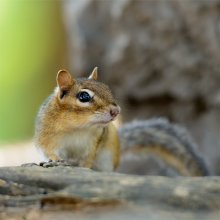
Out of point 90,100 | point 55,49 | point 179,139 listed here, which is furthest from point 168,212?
point 55,49

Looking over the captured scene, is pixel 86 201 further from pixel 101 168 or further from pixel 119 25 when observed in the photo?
pixel 119 25

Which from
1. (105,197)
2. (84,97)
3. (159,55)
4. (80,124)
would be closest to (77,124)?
(80,124)

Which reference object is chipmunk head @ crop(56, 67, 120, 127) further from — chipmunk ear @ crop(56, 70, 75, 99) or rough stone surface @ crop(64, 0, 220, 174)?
rough stone surface @ crop(64, 0, 220, 174)

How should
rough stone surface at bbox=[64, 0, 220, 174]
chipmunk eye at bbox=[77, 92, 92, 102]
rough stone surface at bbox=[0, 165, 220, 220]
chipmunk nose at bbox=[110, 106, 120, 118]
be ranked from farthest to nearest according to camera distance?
rough stone surface at bbox=[64, 0, 220, 174]
chipmunk eye at bbox=[77, 92, 92, 102]
chipmunk nose at bbox=[110, 106, 120, 118]
rough stone surface at bbox=[0, 165, 220, 220]

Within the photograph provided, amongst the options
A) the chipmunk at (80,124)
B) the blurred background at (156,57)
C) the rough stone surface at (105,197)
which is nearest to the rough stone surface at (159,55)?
the blurred background at (156,57)

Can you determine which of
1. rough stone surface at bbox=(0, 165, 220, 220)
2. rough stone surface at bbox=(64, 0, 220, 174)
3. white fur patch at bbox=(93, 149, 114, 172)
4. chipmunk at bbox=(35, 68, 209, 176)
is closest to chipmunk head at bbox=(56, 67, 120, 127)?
chipmunk at bbox=(35, 68, 209, 176)

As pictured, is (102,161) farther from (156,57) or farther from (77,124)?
(156,57)

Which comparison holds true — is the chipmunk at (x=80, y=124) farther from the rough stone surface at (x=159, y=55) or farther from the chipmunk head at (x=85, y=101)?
the rough stone surface at (x=159, y=55)
